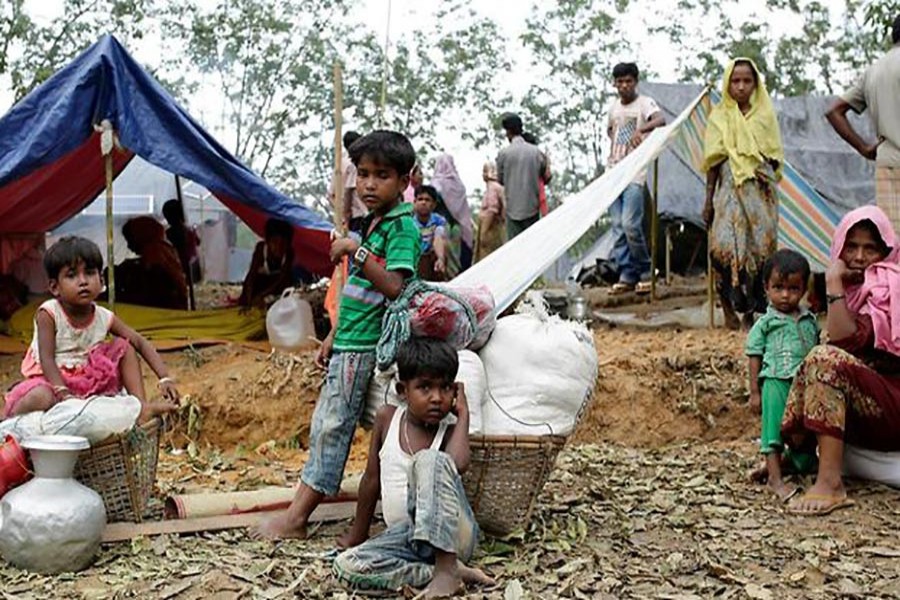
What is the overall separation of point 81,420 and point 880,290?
254 cm

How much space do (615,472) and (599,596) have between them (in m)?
1.48

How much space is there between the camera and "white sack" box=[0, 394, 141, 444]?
3018mm

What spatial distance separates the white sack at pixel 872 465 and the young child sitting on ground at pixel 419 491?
1.56m

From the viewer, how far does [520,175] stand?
8023mm

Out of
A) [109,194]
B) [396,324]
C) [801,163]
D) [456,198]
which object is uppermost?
[801,163]

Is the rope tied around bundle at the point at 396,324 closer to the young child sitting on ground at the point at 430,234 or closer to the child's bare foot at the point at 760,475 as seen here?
the child's bare foot at the point at 760,475

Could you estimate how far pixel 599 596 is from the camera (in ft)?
8.67

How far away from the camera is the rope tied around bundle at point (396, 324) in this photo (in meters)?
2.97

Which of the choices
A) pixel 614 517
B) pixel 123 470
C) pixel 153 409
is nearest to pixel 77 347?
pixel 153 409

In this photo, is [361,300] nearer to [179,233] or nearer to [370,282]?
[370,282]

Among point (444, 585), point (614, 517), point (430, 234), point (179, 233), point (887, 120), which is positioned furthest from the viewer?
point (179, 233)

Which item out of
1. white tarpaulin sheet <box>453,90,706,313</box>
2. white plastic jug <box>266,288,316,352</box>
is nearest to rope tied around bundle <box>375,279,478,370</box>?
white tarpaulin sheet <box>453,90,706,313</box>

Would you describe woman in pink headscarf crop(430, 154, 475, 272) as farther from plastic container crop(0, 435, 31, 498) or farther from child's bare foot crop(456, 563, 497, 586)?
child's bare foot crop(456, 563, 497, 586)

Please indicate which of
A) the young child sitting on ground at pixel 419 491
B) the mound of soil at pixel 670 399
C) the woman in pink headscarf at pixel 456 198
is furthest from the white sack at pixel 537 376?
the woman in pink headscarf at pixel 456 198
